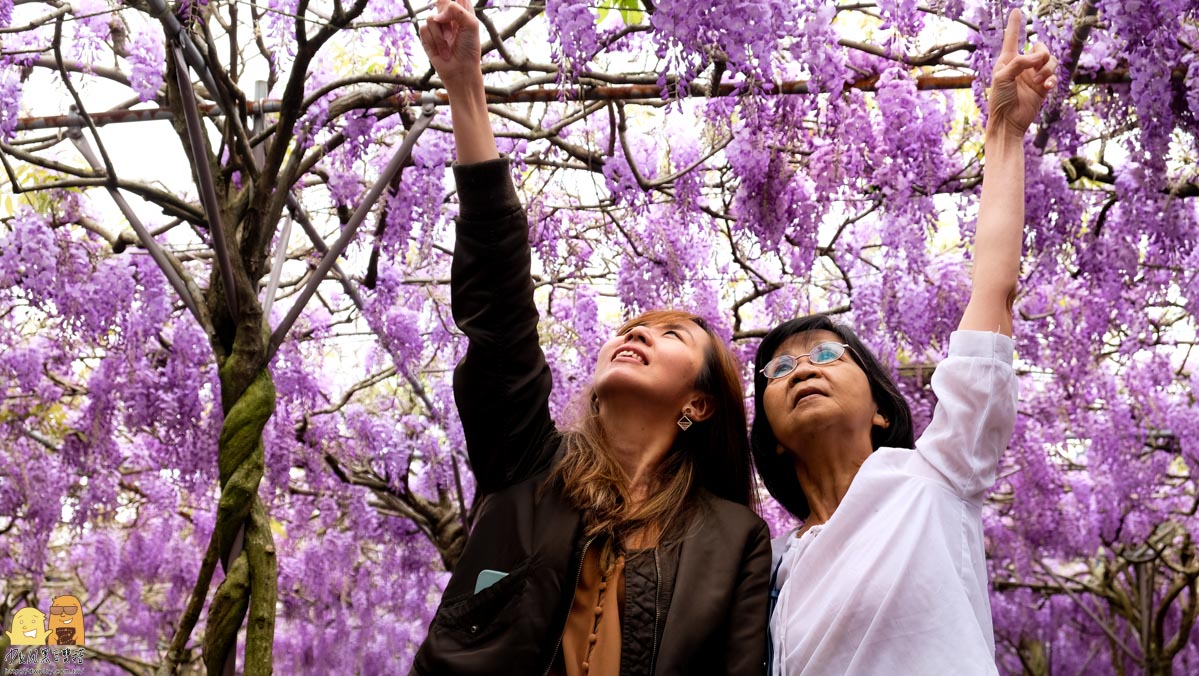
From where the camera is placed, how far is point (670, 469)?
2209 mm

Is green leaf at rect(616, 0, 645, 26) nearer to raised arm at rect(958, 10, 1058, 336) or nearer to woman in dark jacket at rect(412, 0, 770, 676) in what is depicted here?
woman in dark jacket at rect(412, 0, 770, 676)

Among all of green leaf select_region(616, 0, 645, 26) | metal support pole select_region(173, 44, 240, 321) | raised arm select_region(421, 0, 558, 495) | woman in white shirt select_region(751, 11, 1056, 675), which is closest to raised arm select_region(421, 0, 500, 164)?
raised arm select_region(421, 0, 558, 495)

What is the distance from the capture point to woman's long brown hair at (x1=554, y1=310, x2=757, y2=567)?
6.63ft

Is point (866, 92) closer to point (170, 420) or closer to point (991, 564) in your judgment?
point (170, 420)

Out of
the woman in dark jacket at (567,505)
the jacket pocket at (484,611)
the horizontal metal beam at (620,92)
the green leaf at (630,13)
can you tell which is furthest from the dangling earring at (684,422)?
the horizontal metal beam at (620,92)

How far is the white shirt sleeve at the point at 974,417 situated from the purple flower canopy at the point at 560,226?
80.2 inches

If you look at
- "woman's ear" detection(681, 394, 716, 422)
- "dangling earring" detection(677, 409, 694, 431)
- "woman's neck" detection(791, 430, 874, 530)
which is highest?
"woman's ear" detection(681, 394, 716, 422)

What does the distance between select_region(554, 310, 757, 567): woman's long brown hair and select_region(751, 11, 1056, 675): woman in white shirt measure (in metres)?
0.13

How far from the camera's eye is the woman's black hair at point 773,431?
2.28 metres

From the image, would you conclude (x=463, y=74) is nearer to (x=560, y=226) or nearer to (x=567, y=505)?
(x=567, y=505)

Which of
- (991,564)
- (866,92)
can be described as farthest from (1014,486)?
(866,92)

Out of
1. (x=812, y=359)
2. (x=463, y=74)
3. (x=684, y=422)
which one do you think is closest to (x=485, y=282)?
(x=463, y=74)

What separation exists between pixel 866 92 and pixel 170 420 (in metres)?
5.00

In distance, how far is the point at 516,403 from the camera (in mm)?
2035
